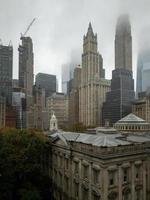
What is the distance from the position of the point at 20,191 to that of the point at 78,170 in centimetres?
1172

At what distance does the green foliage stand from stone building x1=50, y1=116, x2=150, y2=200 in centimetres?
622

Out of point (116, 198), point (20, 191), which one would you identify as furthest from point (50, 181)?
point (116, 198)

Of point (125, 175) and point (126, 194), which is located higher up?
point (125, 175)

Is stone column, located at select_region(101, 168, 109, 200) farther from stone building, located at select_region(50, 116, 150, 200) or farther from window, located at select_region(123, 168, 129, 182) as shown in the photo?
window, located at select_region(123, 168, 129, 182)

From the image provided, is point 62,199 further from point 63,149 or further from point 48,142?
point 48,142

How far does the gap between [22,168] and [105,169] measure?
63.7ft

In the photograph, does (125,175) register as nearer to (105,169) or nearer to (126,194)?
(126,194)

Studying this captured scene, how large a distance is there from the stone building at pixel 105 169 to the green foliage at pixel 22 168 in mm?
6224

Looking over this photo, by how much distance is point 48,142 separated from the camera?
192ft

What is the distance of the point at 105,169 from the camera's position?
3847 cm

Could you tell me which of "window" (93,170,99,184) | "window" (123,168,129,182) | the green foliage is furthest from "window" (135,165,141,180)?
the green foliage

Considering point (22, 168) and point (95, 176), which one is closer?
point (95, 176)

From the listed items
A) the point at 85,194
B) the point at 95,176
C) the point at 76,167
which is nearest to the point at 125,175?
the point at 95,176

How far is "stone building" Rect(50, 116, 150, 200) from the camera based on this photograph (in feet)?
128
